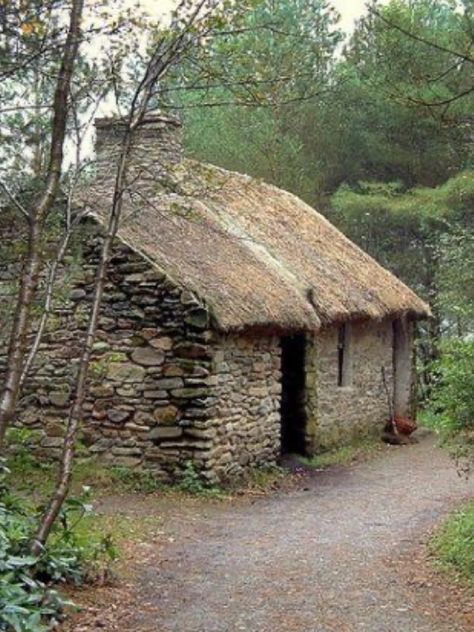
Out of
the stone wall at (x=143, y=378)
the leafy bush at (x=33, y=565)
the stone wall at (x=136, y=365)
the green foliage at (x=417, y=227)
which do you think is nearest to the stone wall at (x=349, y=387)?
the green foliage at (x=417, y=227)

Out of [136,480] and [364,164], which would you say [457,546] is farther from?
[364,164]

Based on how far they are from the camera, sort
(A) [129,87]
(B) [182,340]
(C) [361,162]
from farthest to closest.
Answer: (C) [361,162], (B) [182,340], (A) [129,87]

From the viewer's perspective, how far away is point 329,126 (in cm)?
2394

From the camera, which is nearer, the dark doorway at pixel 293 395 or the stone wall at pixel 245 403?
the stone wall at pixel 245 403

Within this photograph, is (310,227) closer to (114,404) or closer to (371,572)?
(114,404)

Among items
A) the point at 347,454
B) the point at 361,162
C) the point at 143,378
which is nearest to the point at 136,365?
the point at 143,378

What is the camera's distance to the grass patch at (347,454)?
13461 millimetres

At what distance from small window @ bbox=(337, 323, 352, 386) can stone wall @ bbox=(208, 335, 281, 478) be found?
8.22 ft

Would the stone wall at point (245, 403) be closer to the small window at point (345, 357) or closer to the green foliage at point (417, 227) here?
the small window at point (345, 357)

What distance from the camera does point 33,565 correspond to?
6070 millimetres

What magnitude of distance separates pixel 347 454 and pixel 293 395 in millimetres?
1383

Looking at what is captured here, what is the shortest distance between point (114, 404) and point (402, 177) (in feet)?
47.8

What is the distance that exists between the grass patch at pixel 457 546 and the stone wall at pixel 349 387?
4497mm

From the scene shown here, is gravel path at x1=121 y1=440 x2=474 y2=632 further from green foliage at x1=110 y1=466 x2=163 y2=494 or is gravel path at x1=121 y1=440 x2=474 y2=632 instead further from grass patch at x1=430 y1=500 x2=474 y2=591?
green foliage at x1=110 y1=466 x2=163 y2=494
